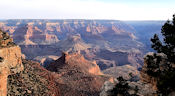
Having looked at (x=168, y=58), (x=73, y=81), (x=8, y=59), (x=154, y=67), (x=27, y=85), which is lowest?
(x=73, y=81)

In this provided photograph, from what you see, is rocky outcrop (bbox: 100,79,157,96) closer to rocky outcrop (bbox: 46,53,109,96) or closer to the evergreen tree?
the evergreen tree

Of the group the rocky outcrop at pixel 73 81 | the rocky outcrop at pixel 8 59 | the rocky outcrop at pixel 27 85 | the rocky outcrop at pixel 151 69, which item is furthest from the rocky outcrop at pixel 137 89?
the rocky outcrop at pixel 73 81

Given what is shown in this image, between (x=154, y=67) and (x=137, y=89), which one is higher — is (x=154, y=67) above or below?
above

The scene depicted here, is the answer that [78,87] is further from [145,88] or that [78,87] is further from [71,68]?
[145,88]

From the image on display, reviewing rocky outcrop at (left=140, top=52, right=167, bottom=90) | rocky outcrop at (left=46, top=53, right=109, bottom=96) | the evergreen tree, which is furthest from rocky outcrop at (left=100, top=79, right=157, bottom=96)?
rocky outcrop at (left=46, top=53, right=109, bottom=96)

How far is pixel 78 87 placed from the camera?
201 ft

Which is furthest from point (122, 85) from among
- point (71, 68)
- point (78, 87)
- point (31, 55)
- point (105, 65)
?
point (31, 55)

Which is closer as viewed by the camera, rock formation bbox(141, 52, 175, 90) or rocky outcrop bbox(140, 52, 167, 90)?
rock formation bbox(141, 52, 175, 90)

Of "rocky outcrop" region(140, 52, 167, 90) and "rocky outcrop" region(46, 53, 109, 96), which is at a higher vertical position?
"rocky outcrop" region(140, 52, 167, 90)

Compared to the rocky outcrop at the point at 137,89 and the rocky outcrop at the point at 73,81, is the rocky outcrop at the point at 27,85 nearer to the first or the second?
the rocky outcrop at the point at 73,81

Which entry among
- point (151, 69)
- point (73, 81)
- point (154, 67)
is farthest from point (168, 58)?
point (73, 81)

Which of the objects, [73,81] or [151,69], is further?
[73,81]

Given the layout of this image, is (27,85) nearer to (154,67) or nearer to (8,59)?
(8,59)

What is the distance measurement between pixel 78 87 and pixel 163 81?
4588 centimetres
